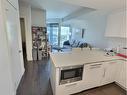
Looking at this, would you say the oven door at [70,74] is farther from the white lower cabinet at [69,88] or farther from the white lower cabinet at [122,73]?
the white lower cabinet at [122,73]

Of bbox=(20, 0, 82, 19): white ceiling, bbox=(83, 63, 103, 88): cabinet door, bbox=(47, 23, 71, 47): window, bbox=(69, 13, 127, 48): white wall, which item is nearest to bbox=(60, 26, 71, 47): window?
bbox=(47, 23, 71, 47): window

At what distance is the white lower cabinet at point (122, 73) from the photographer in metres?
2.22

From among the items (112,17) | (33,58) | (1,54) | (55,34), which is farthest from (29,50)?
(55,34)

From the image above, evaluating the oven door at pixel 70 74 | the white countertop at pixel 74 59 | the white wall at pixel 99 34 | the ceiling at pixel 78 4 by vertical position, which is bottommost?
the oven door at pixel 70 74

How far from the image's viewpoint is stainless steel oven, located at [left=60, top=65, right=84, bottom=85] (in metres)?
1.72

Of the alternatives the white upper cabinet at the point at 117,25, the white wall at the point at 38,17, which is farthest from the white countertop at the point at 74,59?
the white wall at the point at 38,17

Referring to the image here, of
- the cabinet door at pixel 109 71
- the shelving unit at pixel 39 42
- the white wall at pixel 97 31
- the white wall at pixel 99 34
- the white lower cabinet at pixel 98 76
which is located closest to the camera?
the white lower cabinet at pixel 98 76

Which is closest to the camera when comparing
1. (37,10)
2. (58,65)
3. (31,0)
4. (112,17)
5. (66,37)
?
(58,65)

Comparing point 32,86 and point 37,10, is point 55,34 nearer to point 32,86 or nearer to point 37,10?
point 37,10

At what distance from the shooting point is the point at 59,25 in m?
7.79

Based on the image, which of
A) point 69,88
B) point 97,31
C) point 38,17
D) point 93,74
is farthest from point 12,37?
point 97,31

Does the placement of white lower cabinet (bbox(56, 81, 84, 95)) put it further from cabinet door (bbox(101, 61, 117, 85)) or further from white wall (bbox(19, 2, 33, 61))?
white wall (bbox(19, 2, 33, 61))

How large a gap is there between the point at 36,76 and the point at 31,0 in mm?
2822

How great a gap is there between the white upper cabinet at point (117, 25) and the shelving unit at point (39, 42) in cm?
301
